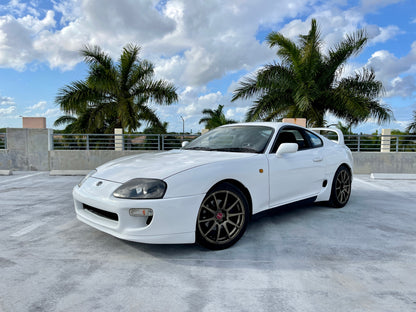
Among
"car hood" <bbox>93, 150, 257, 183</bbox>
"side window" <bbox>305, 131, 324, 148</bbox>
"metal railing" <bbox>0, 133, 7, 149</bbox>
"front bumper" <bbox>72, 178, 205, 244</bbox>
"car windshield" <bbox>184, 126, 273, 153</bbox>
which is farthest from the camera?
"metal railing" <bbox>0, 133, 7, 149</bbox>

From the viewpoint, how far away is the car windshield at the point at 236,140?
3.89 meters

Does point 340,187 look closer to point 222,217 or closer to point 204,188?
point 222,217

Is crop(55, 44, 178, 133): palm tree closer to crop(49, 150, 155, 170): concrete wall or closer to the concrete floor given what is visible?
crop(49, 150, 155, 170): concrete wall

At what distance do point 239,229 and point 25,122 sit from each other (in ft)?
35.1

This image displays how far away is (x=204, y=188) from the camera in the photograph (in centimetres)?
303

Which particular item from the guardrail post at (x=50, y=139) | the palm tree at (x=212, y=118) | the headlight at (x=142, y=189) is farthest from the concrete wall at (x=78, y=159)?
the palm tree at (x=212, y=118)

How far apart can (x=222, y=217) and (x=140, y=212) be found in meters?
0.85

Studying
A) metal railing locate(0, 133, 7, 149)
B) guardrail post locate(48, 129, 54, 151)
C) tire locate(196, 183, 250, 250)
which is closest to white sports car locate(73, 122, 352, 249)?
tire locate(196, 183, 250, 250)

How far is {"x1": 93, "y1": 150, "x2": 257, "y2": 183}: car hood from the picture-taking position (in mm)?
3070

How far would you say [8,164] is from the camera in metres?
11.2

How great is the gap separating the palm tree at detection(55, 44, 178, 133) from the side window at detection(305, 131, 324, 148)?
448 inches

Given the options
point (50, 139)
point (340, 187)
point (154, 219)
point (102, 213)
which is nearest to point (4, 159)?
point (50, 139)

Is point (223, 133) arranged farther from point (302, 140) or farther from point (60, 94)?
point (60, 94)

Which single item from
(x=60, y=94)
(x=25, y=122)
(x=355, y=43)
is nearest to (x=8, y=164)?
(x=25, y=122)
